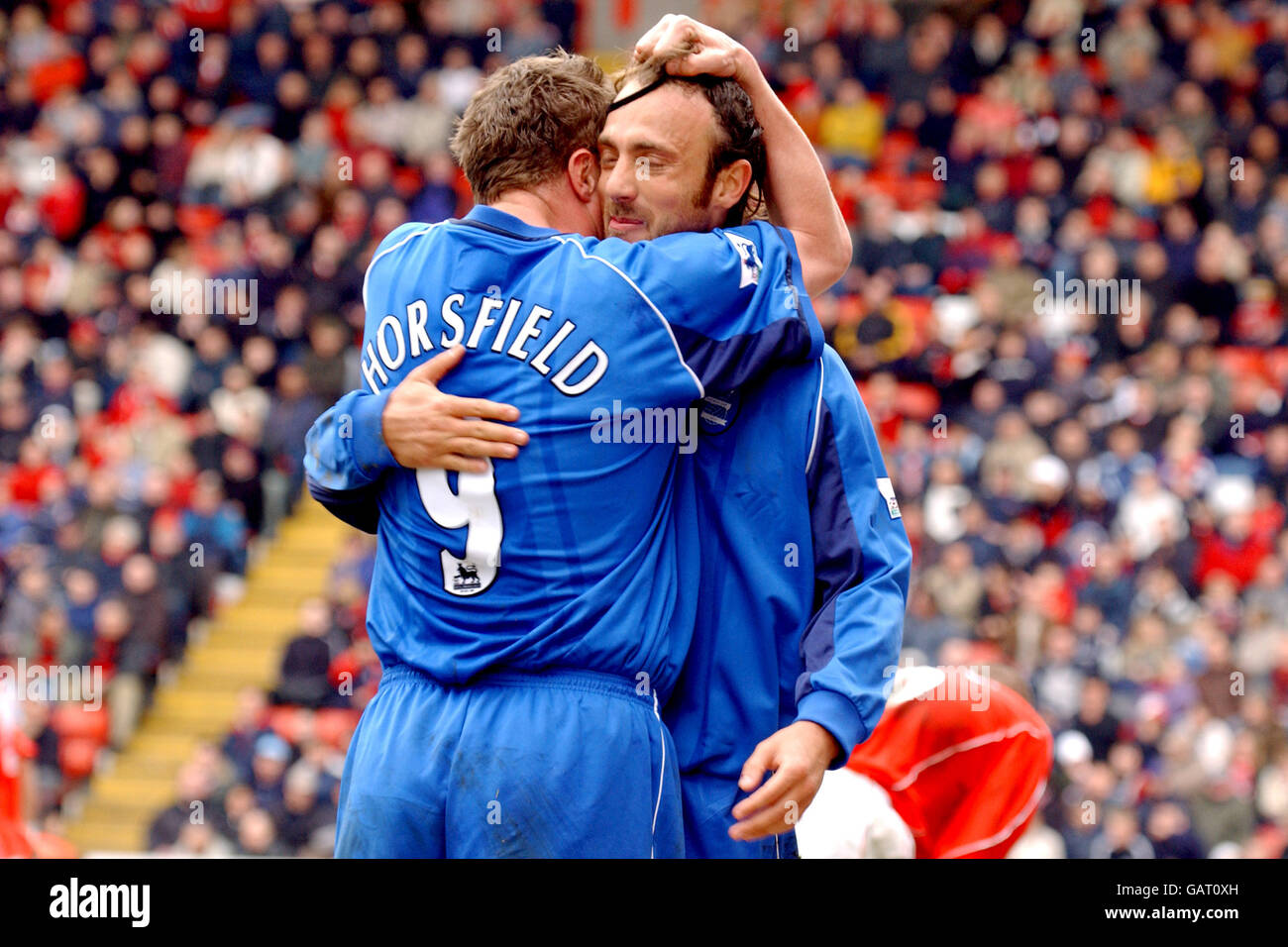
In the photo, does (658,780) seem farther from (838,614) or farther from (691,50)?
(691,50)

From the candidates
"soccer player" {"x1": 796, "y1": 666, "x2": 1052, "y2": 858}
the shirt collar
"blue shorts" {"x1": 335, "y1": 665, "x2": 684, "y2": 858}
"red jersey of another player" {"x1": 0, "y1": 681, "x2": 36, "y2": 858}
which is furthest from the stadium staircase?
the shirt collar

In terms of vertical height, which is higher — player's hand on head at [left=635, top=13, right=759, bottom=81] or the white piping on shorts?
player's hand on head at [left=635, top=13, right=759, bottom=81]

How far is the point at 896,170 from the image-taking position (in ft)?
51.0

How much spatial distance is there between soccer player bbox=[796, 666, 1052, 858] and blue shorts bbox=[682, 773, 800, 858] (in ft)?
3.15

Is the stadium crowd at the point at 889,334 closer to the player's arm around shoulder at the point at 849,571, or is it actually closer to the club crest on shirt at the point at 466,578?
the player's arm around shoulder at the point at 849,571

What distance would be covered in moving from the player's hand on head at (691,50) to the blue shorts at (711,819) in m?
1.51

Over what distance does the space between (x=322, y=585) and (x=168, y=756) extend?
6.73 feet

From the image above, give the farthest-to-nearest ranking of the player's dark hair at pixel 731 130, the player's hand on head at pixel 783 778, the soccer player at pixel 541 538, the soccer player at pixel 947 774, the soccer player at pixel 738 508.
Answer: the soccer player at pixel 947 774
the player's dark hair at pixel 731 130
the soccer player at pixel 738 508
the soccer player at pixel 541 538
the player's hand on head at pixel 783 778

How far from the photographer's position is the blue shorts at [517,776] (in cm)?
323

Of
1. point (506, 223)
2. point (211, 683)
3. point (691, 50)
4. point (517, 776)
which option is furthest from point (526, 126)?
point (211, 683)

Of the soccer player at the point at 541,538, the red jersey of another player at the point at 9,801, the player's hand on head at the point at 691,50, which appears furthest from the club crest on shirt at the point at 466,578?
the red jersey of another player at the point at 9,801

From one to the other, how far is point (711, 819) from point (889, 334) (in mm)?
9994

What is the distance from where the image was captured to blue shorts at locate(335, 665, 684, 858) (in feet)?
10.6

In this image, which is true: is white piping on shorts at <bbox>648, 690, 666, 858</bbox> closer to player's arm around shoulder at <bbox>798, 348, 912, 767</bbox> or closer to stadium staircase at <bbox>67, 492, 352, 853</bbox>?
player's arm around shoulder at <bbox>798, 348, 912, 767</bbox>
